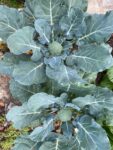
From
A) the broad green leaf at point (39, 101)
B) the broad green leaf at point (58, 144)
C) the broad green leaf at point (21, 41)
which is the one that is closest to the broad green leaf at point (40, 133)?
the broad green leaf at point (58, 144)

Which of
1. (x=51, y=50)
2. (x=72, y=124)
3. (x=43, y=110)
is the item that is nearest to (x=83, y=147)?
(x=72, y=124)

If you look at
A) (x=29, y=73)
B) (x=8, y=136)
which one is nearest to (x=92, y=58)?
(x=29, y=73)

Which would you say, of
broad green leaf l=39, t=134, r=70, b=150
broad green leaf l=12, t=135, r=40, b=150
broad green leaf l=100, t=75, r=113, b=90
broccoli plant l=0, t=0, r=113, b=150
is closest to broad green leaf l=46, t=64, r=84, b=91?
broccoli plant l=0, t=0, r=113, b=150

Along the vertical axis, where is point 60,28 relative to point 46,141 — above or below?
above

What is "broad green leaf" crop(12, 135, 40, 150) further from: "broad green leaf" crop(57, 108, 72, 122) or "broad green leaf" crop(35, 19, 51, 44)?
"broad green leaf" crop(35, 19, 51, 44)

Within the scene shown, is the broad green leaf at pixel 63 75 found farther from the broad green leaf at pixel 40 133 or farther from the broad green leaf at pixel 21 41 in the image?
the broad green leaf at pixel 40 133

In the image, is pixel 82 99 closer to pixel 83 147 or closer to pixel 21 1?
pixel 83 147
